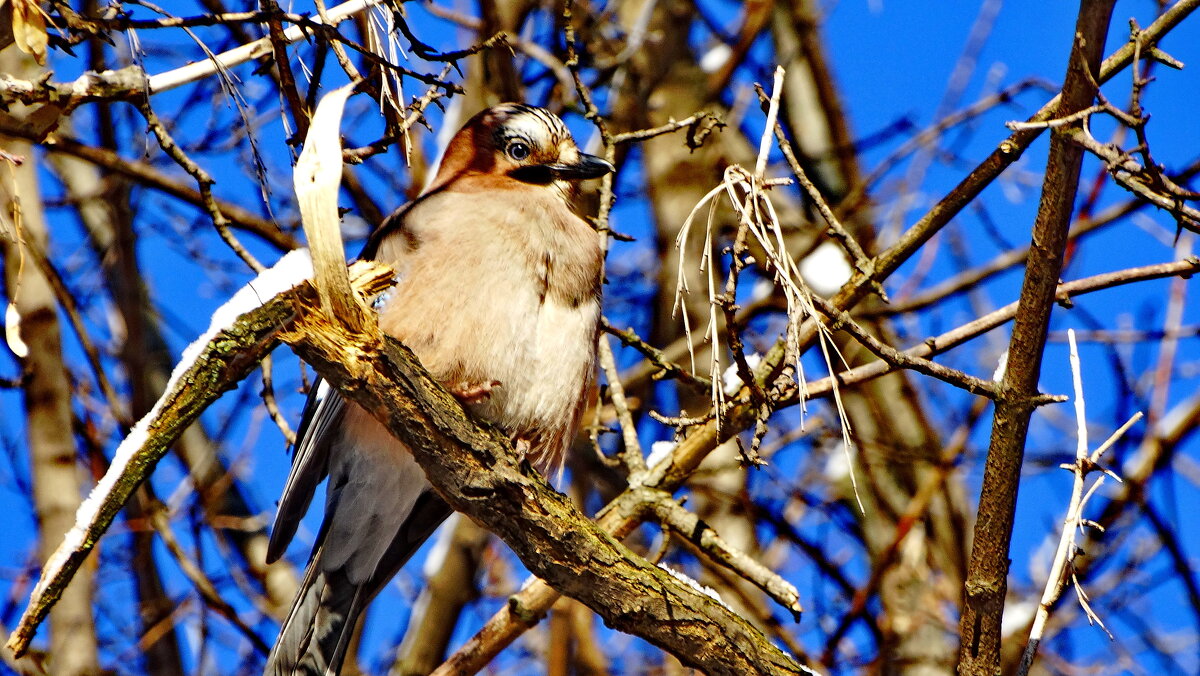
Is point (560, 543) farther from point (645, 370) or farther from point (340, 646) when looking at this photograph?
point (645, 370)

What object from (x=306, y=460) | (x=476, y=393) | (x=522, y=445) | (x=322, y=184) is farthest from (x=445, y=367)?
(x=322, y=184)

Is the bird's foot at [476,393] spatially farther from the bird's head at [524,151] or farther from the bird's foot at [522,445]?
the bird's head at [524,151]

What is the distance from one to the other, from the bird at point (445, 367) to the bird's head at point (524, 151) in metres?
0.08

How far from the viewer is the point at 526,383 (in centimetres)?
375

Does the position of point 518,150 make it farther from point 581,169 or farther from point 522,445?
point 522,445

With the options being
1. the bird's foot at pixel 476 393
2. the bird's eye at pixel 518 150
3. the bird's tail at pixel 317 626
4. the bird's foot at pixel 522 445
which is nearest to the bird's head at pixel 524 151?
the bird's eye at pixel 518 150

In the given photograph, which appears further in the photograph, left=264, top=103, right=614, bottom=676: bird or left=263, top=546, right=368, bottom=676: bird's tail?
left=263, top=546, right=368, bottom=676: bird's tail

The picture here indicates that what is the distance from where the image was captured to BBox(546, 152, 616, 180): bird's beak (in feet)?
14.1

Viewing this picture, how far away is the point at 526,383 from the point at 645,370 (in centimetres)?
215

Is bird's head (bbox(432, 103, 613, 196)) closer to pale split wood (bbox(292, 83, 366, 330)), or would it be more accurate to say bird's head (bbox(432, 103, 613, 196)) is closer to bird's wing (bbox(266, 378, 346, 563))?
bird's wing (bbox(266, 378, 346, 563))

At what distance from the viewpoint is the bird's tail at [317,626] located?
3.89 meters

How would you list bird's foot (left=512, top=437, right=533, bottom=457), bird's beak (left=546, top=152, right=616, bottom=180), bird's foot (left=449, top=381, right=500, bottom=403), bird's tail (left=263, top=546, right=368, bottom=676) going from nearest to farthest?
1. bird's foot (left=449, top=381, right=500, bottom=403)
2. bird's foot (left=512, top=437, right=533, bottom=457)
3. bird's tail (left=263, top=546, right=368, bottom=676)
4. bird's beak (left=546, top=152, right=616, bottom=180)

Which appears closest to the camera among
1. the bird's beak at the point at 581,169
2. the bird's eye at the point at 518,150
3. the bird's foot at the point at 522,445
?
the bird's foot at the point at 522,445

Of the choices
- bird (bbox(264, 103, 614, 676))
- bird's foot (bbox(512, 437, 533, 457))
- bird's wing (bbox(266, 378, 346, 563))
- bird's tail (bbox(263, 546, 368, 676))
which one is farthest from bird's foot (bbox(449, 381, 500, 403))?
bird's tail (bbox(263, 546, 368, 676))
